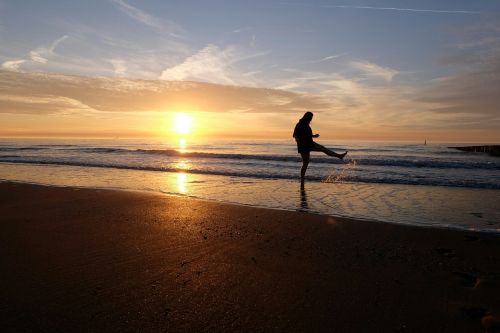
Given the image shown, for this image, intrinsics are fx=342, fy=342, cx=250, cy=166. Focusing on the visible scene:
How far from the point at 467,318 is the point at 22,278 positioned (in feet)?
12.9

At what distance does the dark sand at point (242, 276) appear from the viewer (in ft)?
8.57

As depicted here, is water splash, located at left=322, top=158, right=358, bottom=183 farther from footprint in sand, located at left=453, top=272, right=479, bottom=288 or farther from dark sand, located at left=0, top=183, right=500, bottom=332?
footprint in sand, located at left=453, top=272, right=479, bottom=288

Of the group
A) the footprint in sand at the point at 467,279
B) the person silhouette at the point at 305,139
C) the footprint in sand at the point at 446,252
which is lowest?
the footprint in sand at the point at 446,252

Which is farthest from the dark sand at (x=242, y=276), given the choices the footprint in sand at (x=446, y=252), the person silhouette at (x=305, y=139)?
the person silhouette at (x=305, y=139)

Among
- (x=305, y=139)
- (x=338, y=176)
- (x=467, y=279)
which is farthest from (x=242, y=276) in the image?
(x=338, y=176)

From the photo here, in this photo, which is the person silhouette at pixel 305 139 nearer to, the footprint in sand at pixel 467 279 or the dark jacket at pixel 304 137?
the dark jacket at pixel 304 137

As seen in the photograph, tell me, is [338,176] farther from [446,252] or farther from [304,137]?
[446,252]

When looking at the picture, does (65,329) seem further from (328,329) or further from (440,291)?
(440,291)

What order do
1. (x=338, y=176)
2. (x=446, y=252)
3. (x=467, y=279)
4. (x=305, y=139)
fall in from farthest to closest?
1. (x=338, y=176)
2. (x=305, y=139)
3. (x=446, y=252)
4. (x=467, y=279)

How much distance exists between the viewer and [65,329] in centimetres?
245

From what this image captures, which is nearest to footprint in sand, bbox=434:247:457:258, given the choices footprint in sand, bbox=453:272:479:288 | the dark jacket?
footprint in sand, bbox=453:272:479:288

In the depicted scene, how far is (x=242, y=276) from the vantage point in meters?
3.47

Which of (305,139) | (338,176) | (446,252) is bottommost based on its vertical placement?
(446,252)

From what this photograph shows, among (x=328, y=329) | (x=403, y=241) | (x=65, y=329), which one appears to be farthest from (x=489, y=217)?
(x=65, y=329)
